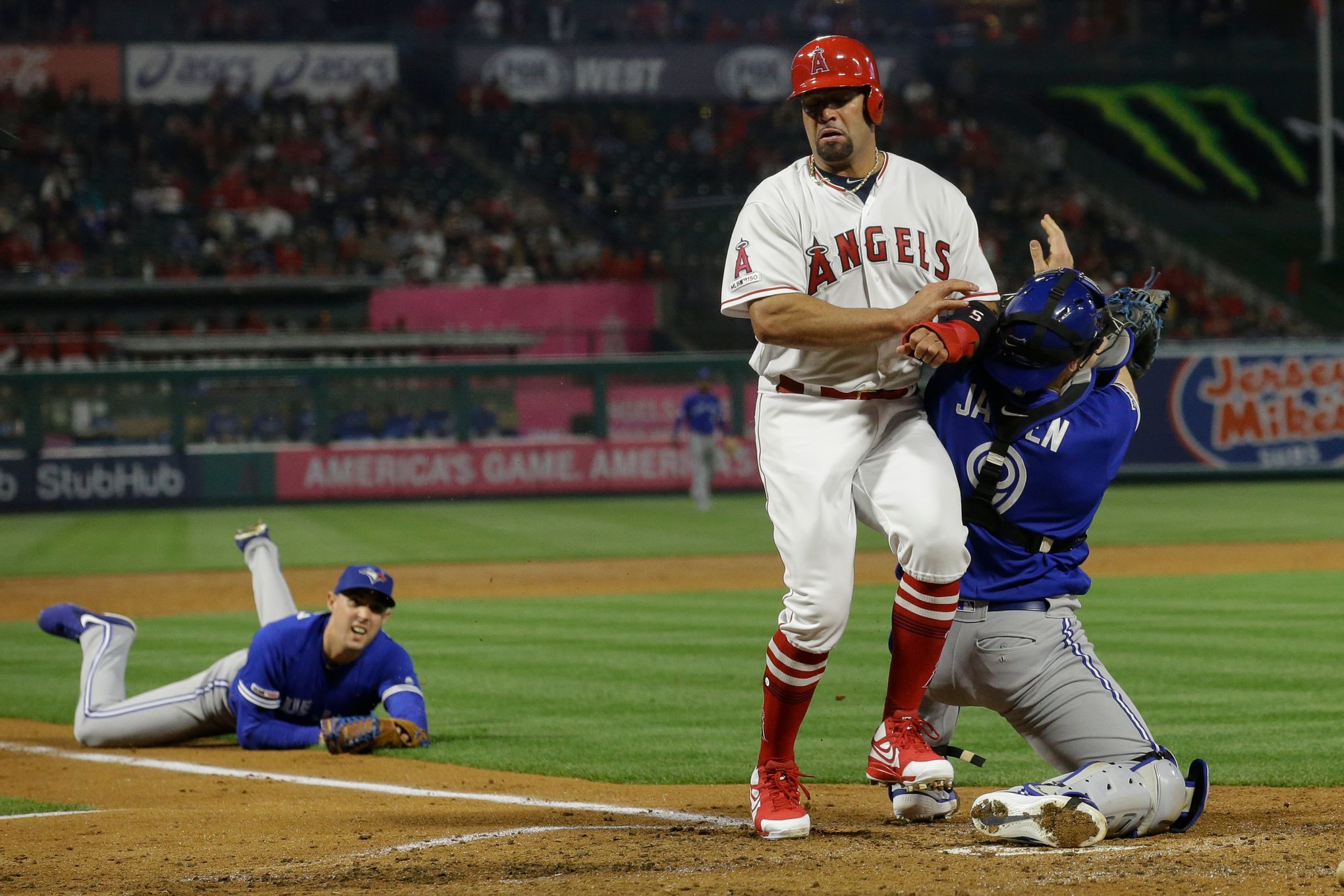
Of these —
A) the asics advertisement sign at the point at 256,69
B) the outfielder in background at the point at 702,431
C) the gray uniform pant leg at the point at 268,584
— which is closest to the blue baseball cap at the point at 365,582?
the gray uniform pant leg at the point at 268,584

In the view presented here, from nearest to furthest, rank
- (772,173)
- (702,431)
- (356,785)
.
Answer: (356,785) < (702,431) < (772,173)

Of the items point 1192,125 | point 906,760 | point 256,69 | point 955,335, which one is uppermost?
point 256,69

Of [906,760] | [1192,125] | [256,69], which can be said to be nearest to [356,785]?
[906,760]

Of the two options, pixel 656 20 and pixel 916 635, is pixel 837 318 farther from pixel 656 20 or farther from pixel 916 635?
pixel 656 20

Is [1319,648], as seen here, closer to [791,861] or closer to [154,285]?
[791,861]

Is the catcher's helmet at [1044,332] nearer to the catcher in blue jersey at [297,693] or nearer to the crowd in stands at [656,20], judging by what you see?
the catcher in blue jersey at [297,693]

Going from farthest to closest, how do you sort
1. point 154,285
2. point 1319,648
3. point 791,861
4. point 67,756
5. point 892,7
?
point 892,7 < point 154,285 < point 1319,648 < point 67,756 < point 791,861

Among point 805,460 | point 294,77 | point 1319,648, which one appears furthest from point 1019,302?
point 294,77
